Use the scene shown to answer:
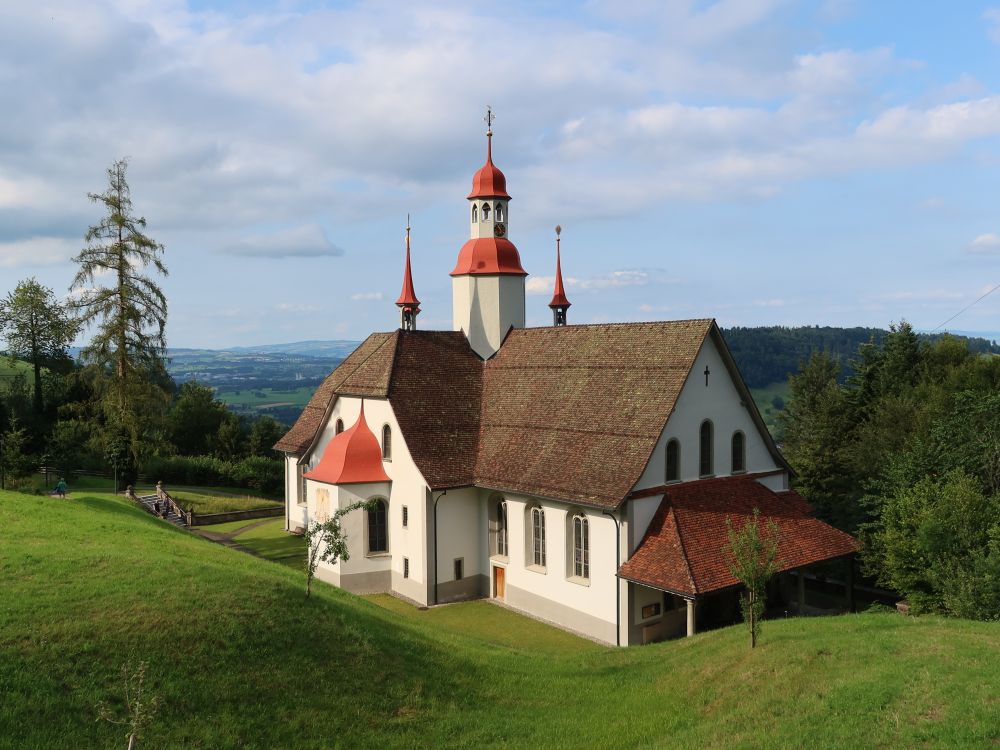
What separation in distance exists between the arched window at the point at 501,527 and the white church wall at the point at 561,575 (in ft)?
1.94

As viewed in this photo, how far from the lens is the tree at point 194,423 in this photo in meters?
69.6

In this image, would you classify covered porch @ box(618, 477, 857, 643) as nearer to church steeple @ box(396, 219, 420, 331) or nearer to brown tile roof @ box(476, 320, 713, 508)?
brown tile roof @ box(476, 320, 713, 508)

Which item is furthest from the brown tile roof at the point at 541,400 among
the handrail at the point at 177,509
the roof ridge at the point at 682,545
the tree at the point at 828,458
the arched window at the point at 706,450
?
the tree at the point at 828,458

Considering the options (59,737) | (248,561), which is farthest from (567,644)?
(59,737)

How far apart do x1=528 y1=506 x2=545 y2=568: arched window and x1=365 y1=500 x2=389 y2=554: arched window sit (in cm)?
716

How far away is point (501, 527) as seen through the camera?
31609 mm

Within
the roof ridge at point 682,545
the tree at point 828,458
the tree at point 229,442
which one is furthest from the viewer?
the tree at point 229,442

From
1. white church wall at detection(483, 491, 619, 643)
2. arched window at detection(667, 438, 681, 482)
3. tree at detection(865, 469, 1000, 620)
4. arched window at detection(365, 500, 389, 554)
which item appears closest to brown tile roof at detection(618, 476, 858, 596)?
arched window at detection(667, 438, 681, 482)

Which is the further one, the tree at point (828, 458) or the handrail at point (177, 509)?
the handrail at point (177, 509)

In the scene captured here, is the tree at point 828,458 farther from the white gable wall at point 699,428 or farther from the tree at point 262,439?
the tree at point 262,439

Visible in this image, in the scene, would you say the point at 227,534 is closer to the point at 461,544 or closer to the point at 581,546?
the point at 461,544

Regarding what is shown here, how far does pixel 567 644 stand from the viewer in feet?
86.7

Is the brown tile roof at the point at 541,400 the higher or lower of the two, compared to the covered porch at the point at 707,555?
higher

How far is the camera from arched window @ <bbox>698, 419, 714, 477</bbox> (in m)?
28.7
